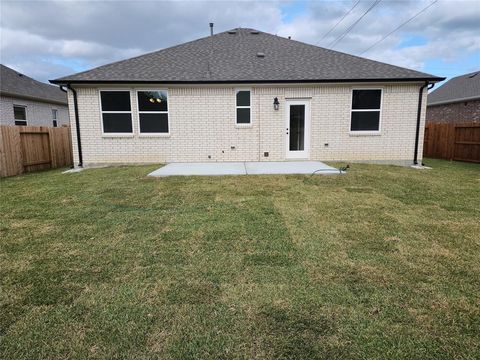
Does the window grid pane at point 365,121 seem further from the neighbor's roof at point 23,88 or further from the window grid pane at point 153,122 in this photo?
the neighbor's roof at point 23,88

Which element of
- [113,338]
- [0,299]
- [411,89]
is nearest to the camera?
[113,338]

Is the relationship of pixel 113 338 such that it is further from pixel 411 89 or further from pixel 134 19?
pixel 134 19

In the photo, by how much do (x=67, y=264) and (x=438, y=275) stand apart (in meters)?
3.99

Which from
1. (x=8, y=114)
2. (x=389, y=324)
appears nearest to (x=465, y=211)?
(x=389, y=324)

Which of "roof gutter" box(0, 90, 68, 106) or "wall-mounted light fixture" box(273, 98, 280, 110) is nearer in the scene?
"wall-mounted light fixture" box(273, 98, 280, 110)

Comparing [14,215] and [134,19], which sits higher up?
[134,19]

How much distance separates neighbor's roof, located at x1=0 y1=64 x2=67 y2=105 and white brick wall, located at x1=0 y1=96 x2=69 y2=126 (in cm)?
47

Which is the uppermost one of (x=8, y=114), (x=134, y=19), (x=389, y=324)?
(x=134, y=19)

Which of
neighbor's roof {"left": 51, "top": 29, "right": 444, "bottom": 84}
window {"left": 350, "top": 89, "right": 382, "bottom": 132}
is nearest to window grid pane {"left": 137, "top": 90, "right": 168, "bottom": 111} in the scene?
neighbor's roof {"left": 51, "top": 29, "right": 444, "bottom": 84}

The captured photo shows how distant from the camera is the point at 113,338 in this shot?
226cm

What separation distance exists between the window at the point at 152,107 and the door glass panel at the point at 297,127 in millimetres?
4758

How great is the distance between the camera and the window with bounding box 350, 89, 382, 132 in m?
11.5

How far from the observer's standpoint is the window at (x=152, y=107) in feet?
37.6

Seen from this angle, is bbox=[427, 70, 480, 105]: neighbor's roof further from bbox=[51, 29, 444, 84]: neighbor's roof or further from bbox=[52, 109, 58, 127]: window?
bbox=[52, 109, 58, 127]: window
